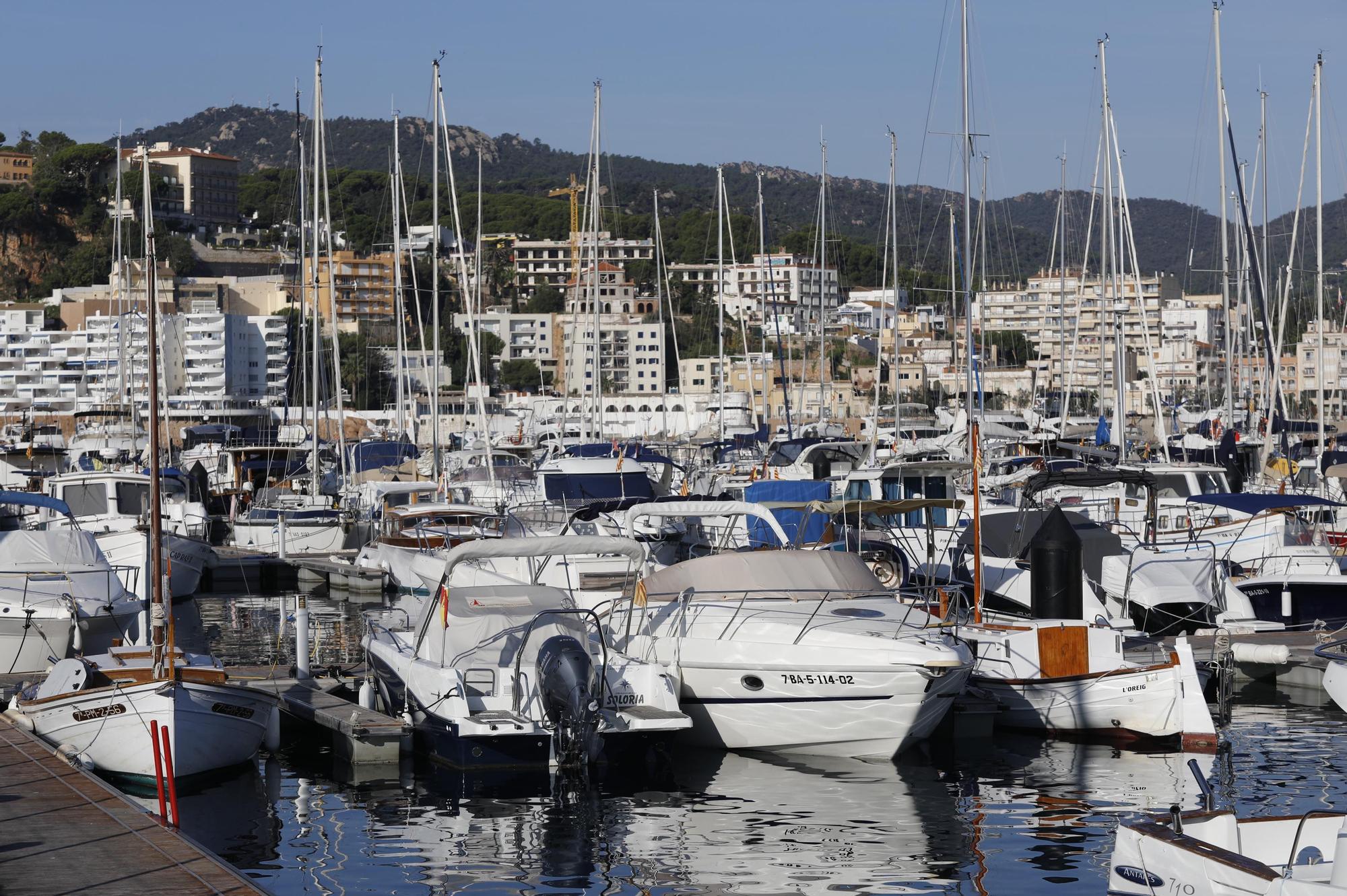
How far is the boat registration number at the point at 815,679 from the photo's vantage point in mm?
15461

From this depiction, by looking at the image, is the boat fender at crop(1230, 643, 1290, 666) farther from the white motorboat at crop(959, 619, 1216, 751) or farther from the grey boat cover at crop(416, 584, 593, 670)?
the grey boat cover at crop(416, 584, 593, 670)

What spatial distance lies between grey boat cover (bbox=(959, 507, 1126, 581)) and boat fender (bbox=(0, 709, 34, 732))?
12595 mm

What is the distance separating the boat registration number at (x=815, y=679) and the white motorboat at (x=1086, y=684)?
2652mm

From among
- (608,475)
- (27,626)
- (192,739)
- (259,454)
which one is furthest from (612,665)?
(259,454)

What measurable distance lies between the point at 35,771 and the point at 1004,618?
10588mm

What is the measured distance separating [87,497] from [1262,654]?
22476mm

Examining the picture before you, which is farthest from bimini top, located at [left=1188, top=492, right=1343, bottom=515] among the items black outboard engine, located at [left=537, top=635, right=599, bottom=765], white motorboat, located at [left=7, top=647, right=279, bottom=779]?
white motorboat, located at [left=7, top=647, right=279, bottom=779]

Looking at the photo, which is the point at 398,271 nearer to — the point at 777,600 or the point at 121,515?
the point at 121,515

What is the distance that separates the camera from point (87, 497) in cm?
3209

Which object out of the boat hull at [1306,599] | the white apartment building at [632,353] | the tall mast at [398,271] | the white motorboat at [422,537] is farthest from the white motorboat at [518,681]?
the white apartment building at [632,353]

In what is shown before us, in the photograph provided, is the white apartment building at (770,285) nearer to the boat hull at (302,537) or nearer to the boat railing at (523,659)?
the boat hull at (302,537)

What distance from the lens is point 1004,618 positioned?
18797mm

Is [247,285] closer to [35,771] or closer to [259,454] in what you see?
[259,454]

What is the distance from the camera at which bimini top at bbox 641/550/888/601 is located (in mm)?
17125
